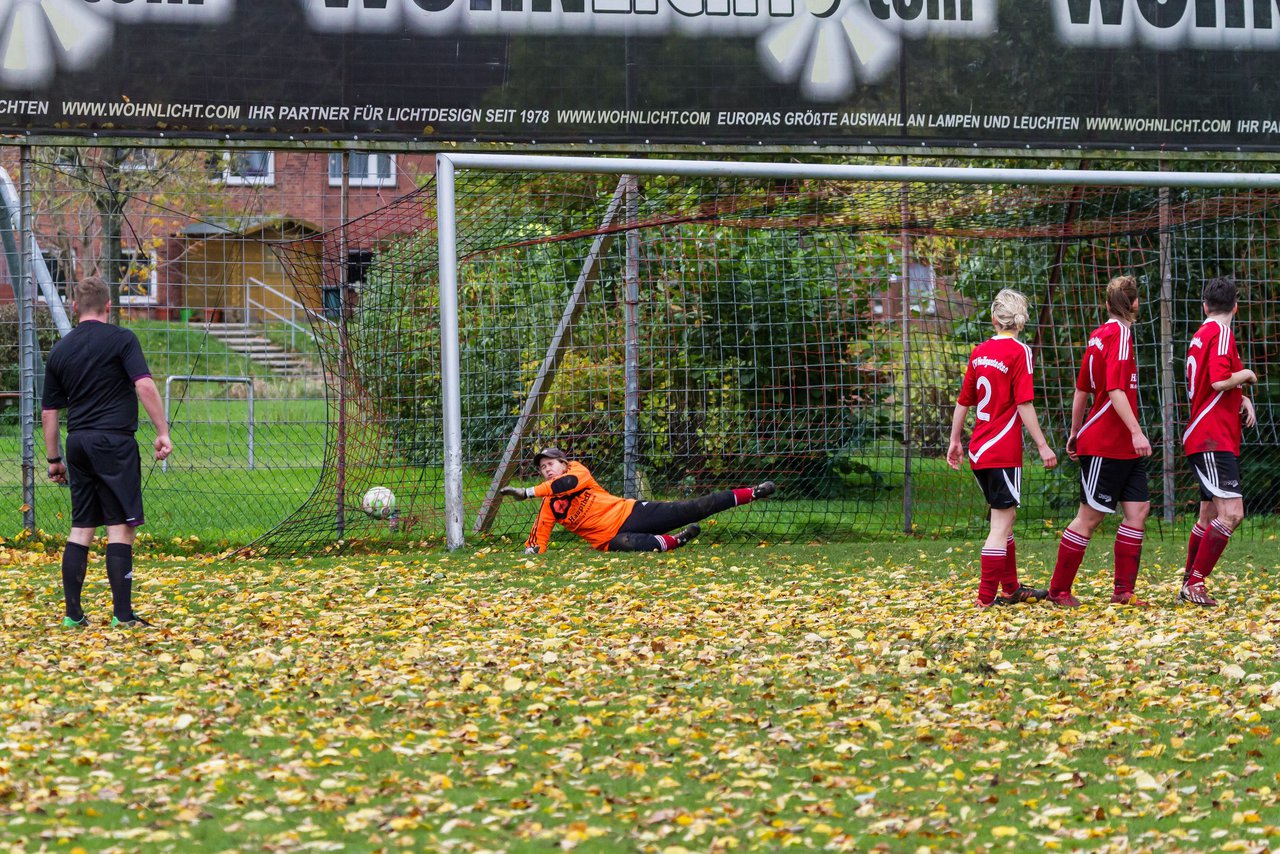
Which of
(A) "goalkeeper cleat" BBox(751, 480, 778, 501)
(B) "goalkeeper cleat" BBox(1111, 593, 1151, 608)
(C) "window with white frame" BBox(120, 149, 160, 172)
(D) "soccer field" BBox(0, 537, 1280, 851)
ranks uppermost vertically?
(C) "window with white frame" BBox(120, 149, 160, 172)

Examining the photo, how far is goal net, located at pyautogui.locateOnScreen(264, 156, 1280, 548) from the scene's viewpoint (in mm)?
11289

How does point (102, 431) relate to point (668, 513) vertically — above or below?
above

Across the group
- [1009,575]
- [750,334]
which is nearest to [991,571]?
[1009,575]

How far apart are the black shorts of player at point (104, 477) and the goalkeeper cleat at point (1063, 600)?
4.80 metres

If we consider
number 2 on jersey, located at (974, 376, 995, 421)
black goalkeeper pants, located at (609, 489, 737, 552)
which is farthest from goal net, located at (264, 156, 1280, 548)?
number 2 on jersey, located at (974, 376, 995, 421)

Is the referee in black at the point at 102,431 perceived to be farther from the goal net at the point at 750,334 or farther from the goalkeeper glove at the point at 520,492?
the goal net at the point at 750,334

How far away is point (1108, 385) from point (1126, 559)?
3.16 feet

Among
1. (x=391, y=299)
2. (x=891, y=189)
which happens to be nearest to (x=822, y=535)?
(x=891, y=189)

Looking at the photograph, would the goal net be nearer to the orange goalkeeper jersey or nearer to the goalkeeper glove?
the goalkeeper glove

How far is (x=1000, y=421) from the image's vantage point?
7.59 meters

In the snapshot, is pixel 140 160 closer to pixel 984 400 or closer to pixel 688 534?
pixel 688 534

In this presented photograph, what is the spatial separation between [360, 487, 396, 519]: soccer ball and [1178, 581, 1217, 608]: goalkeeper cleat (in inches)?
232

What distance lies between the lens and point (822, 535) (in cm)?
1172

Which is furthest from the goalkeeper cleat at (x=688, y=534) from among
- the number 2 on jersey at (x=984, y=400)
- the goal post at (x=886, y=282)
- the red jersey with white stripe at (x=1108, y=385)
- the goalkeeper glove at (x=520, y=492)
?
the red jersey with white stripe at (x=1108, y=385)
